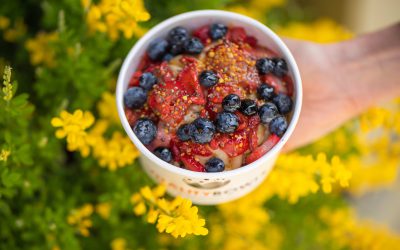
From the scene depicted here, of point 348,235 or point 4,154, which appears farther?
point 348,235

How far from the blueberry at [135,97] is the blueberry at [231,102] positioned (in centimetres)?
16

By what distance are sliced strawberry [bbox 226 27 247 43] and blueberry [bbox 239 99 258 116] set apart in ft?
0.50

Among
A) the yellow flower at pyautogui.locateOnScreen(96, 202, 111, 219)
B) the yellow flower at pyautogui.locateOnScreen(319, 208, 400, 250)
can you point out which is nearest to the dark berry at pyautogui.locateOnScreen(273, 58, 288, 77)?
the yellow flower at pyautogui.locateOnScreen(96, 202, 111, 219)

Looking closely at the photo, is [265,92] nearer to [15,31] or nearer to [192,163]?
[192,163]

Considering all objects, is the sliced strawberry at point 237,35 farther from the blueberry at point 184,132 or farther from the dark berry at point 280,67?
the blueberry at point 184,132

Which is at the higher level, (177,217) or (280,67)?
(280,67)

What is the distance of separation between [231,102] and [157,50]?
201 millimetres

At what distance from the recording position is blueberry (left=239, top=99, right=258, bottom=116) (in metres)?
0.86

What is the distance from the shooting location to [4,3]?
49.9 inches

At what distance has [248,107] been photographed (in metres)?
0.86

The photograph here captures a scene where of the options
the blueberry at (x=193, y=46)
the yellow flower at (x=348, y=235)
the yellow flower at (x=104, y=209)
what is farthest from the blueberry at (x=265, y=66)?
the yellow flower at (x=348, y=235)

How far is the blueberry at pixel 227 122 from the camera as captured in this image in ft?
2.75

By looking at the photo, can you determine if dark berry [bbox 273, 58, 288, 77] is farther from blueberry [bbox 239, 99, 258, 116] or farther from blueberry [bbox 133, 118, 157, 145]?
blueberry [bbox 133, 118, 157, 145]

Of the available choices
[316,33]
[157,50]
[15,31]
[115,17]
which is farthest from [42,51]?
[316,33]
